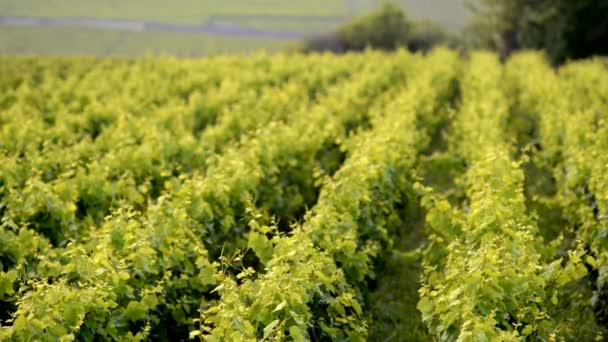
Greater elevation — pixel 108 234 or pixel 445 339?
pixel 108 234

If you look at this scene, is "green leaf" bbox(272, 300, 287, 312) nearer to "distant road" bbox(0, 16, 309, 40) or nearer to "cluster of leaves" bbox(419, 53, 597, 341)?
"cluster of leaves" bbox(419, 53, 597, 341)

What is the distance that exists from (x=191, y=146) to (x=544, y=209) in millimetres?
6025

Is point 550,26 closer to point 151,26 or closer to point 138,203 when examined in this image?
point 138,203

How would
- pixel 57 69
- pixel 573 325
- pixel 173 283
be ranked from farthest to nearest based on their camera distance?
pixel 57 69 < pixel 573 325 < pixel 173 283

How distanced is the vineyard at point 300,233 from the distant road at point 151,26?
45430mm

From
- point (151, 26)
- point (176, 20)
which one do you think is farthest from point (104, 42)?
point (176, 20)

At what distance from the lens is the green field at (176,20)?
56281 mm

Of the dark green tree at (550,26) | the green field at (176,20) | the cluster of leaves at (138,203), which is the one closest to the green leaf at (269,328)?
the cluster of leaves at (138,203)

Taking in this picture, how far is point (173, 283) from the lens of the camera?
650 centimetres

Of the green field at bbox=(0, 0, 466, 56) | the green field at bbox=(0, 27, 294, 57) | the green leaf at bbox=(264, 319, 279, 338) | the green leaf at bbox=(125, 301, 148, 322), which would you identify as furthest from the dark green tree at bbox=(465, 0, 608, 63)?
the green leaf at bbox=(264, 319, 279, 338)

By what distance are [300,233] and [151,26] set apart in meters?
58.8

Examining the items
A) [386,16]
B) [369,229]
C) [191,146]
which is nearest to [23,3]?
[386,16]

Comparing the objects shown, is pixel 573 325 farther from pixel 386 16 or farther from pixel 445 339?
pixel 386 16

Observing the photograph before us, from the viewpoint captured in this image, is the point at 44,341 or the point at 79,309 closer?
the point at 44,341
